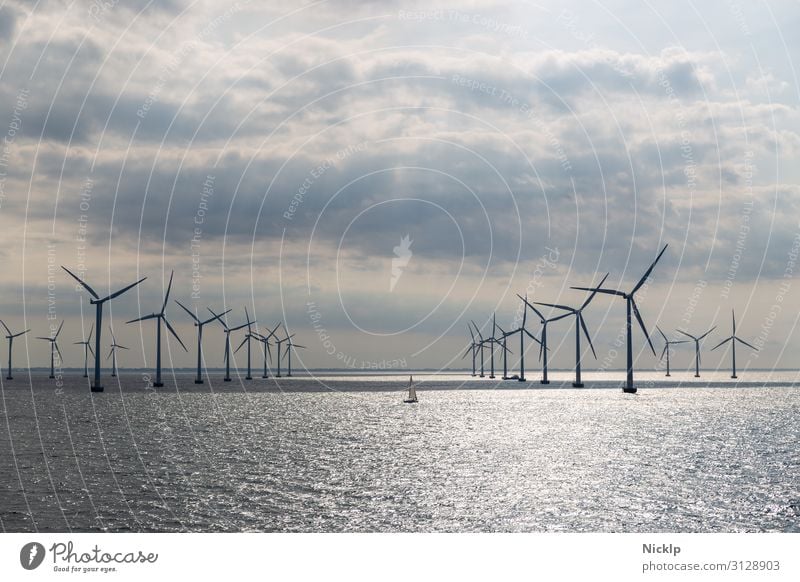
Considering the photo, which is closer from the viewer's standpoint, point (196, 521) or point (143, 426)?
point (196, 521)

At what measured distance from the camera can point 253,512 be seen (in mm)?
72438

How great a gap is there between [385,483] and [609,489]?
21713 mm

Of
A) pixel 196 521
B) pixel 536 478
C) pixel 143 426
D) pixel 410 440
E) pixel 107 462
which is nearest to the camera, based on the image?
pixel 196 521

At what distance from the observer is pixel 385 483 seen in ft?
298
